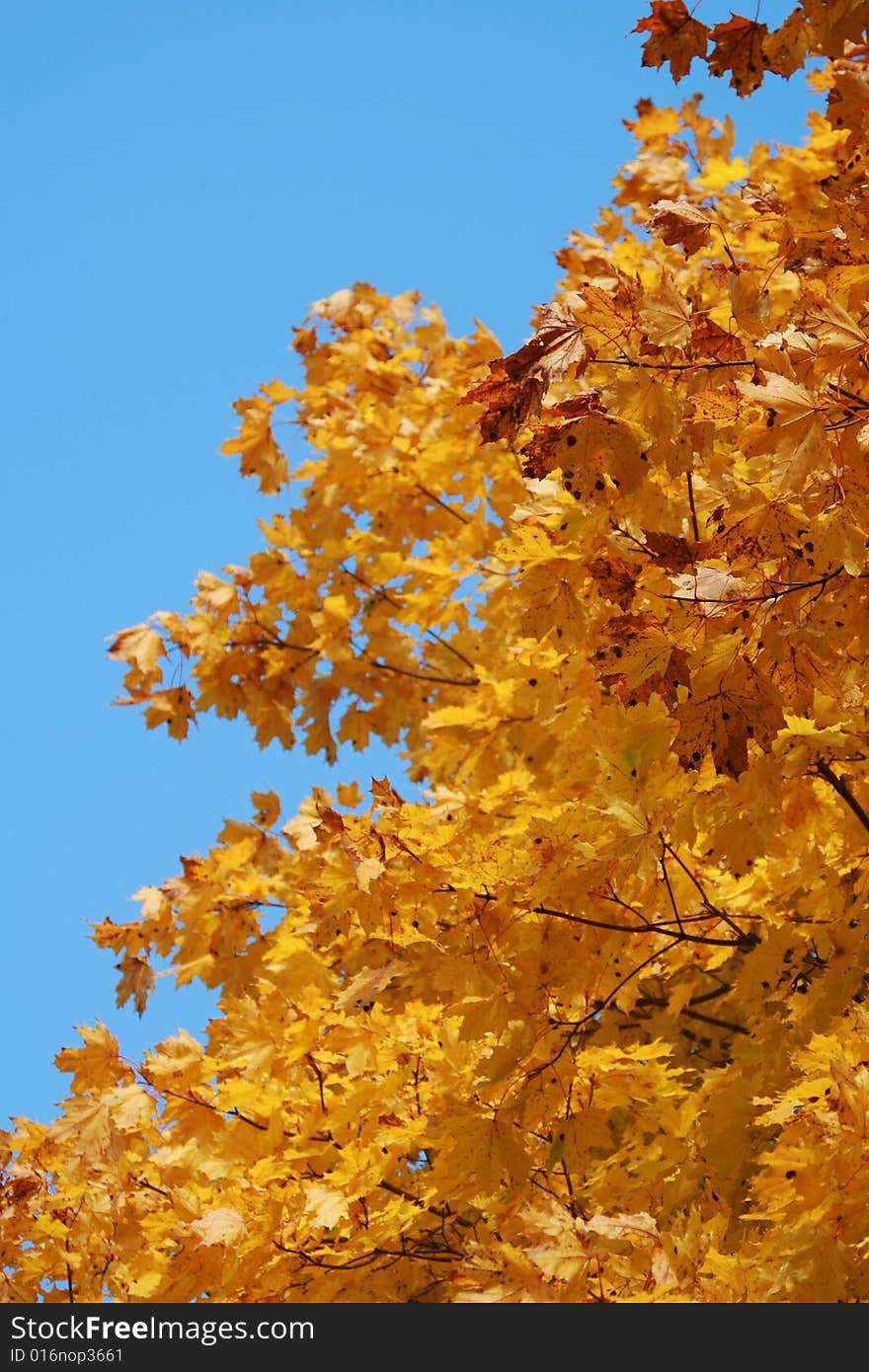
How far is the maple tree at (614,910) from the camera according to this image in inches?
116

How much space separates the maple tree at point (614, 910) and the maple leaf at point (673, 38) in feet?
0.03

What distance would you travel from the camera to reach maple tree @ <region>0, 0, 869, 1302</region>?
295 centimetres

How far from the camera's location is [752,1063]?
410 centimetres

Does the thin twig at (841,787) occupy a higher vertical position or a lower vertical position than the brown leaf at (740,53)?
lower

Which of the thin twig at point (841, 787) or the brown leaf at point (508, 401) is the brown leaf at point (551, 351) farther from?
the thin twig at point (841, 787)

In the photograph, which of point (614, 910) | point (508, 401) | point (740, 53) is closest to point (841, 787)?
point (614, 910)

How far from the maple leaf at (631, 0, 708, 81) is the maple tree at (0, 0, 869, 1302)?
1 centimetres

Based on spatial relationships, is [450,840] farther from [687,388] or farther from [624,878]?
[687,388]

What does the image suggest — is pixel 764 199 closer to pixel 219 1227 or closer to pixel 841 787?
pixel 841 787

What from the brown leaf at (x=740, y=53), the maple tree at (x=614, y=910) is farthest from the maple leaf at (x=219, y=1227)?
the brown leaf at (x=740, y=53)

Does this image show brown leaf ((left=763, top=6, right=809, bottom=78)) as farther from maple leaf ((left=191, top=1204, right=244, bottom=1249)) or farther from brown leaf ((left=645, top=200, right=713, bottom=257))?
maple leaf ((left=191, top=1204, right=244, bottom=1249))

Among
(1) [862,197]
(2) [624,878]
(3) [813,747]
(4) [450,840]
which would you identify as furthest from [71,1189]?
(1) [862,197]

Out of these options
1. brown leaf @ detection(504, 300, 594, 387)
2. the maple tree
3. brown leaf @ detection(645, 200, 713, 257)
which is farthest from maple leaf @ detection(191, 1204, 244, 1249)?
brown leaf @ detection(645, 200, 713, 257)
